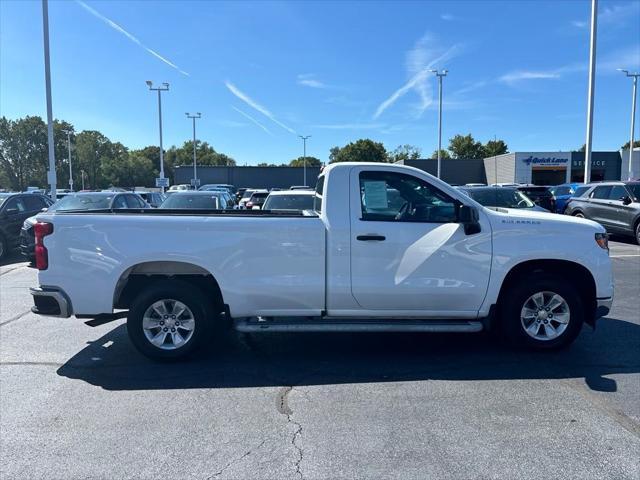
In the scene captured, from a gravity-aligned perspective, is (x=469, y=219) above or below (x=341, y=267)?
above

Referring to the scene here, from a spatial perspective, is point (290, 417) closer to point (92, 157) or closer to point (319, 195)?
point (319, 195)

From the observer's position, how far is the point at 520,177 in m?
54.8

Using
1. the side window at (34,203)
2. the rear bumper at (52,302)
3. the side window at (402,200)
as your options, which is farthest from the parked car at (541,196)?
the rear bumper at (52,302)

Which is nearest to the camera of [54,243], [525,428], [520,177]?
[525,428]

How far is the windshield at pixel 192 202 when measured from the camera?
1245cm

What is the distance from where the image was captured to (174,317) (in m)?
5.11

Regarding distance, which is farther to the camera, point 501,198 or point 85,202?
point 501,198

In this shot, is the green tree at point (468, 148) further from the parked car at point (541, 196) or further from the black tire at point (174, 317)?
the black tire at point (174, 317)

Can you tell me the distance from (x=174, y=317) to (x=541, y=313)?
3.87 m

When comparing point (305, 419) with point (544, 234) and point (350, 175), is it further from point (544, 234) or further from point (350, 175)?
point (544, 234)

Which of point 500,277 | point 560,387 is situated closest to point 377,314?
point 500,277

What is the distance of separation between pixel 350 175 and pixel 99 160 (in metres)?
101

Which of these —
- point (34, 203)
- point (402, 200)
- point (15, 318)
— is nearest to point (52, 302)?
point (15, 318)

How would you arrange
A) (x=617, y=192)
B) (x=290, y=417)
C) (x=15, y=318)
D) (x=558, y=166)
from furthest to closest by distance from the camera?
(x=558, y=166) → (x=617, y=192) → (x=15, y=318) → (x=290, y=417)
